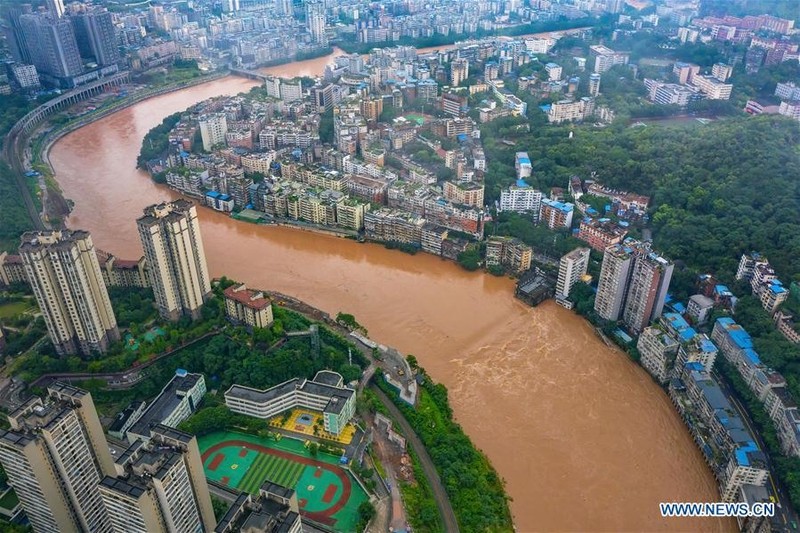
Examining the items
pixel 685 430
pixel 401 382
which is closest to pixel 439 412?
pixel 401 382

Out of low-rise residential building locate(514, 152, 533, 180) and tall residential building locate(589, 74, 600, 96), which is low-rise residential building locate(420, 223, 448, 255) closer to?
low-rise residential building locate(514, 152, 533, 180)

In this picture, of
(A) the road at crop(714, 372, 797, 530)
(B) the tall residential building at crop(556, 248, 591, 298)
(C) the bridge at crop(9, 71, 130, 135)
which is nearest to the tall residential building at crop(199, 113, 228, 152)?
(C) the bridge at crop(9, 71, 130, 135)

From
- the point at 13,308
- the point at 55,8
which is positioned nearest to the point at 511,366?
the point at 13,308

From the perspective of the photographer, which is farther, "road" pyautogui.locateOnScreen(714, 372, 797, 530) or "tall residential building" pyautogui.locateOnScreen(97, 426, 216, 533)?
"road" pyautogui.locateOnScreen(714, 372, 797, 530)

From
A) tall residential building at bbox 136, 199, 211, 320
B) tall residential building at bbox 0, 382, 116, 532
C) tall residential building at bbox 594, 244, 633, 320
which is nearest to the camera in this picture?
tall residential building at bbox 0, 382, 116, 532

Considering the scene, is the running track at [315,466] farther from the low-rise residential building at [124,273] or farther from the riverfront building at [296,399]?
the low-rise residential building at [124,273]

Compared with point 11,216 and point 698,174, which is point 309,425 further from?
point 698,174
